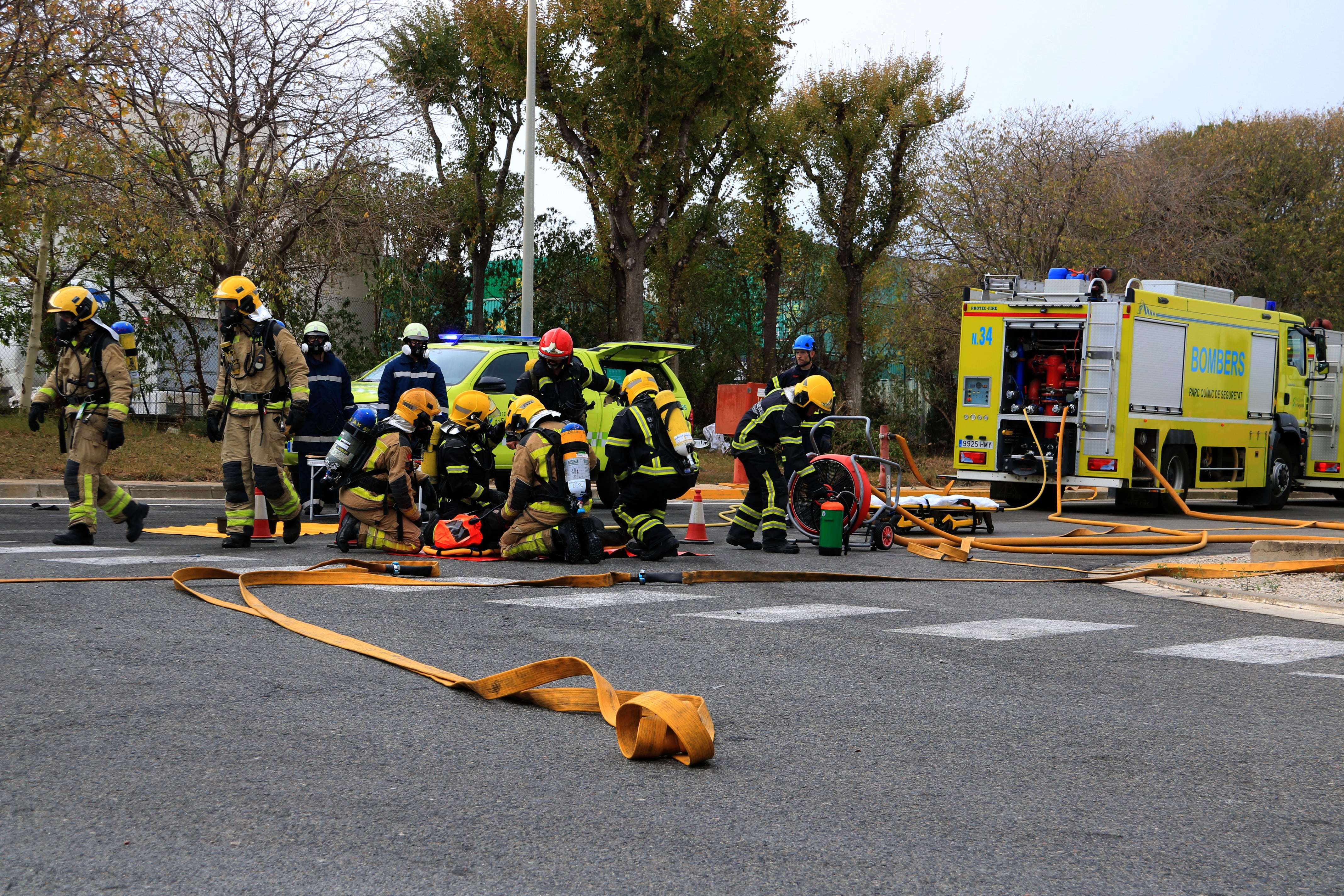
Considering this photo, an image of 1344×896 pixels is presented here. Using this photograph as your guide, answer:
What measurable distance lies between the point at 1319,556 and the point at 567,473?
6.52 meters

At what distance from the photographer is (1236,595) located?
9.55 metres

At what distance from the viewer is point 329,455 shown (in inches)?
410

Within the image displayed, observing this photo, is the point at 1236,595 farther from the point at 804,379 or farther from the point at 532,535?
the point at 532,535

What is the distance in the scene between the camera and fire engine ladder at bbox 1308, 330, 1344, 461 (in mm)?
21062

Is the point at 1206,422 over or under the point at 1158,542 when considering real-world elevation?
over

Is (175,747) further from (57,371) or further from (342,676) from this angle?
(57,371)

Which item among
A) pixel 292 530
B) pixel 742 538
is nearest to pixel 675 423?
pixel 742 538

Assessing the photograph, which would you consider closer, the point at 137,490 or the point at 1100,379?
the point at 137,490

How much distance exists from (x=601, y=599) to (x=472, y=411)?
3536 mm

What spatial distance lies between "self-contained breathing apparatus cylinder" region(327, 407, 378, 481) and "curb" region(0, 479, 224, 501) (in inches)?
231

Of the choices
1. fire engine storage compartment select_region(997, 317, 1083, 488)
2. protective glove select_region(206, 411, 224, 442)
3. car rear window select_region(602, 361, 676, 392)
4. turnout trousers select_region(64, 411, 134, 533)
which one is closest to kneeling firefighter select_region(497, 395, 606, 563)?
protective glove select_region(206, 411, 224, 442)

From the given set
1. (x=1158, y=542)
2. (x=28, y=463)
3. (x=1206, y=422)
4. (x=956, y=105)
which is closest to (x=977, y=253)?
(x=956, y=105)

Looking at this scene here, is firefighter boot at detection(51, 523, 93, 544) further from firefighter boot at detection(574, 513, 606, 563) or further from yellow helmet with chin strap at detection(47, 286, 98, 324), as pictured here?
firefighter boot at detection(574, 513, 606, 563)

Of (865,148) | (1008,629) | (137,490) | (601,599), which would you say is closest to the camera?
(1008,629)
